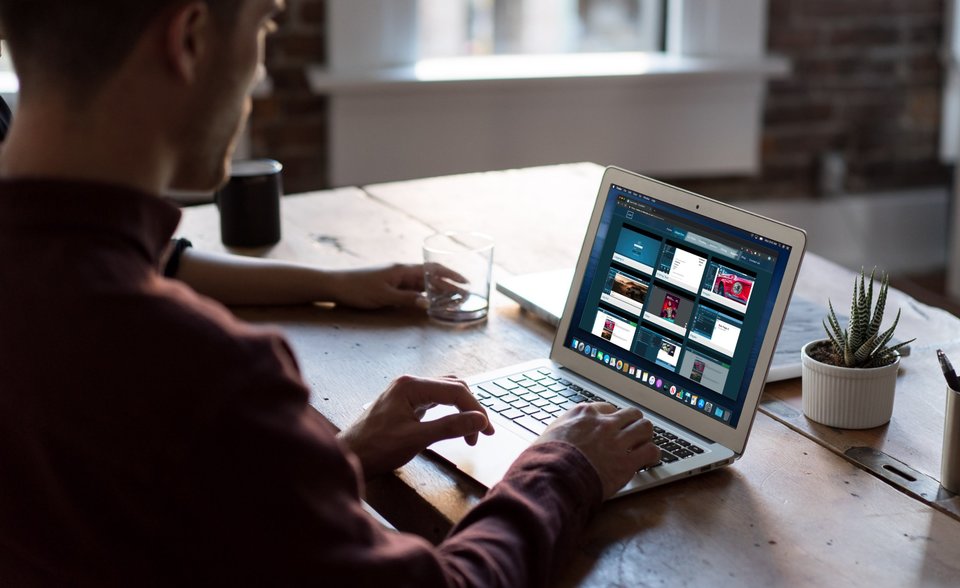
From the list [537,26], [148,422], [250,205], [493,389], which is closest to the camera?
[148,422]

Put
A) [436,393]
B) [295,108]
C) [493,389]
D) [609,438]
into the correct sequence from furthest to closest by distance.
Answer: [295,108]
[493,389]
[436,393]
[609,438]

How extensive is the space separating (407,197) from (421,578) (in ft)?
4.68

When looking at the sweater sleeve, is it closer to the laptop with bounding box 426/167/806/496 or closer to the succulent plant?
the laptop with bounding box 426/167/806/496

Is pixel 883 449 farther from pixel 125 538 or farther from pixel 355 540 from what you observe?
pixel 125 538

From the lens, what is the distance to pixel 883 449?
4.00 feet

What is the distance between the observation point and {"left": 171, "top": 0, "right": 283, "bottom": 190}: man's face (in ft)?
2.83

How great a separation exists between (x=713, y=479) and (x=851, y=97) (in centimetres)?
296

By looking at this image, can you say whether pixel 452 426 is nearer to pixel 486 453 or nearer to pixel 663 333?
pixel 486 453

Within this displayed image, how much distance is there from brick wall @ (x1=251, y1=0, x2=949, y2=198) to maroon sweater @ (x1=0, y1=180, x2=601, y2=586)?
10.1 ft

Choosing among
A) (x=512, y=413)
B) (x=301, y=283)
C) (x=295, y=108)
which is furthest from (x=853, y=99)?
(x=512, y=413)

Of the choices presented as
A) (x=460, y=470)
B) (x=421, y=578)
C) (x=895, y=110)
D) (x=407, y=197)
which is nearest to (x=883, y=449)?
(x=460, y=470)

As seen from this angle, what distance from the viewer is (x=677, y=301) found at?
1252mm

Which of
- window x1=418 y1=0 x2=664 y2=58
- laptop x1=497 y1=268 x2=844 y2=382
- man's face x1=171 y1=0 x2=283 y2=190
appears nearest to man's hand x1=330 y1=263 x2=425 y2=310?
laptop x1=497 y1=268 x2=844 y2=382

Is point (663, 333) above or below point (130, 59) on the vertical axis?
below
